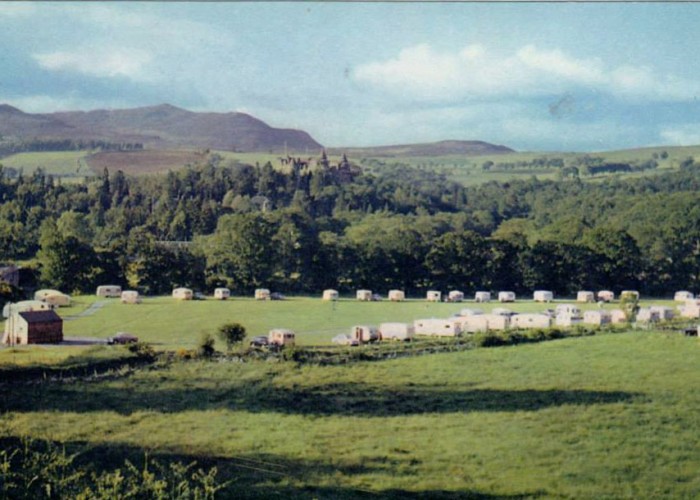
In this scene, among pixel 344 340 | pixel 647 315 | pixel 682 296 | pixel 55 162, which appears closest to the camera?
pixel 55 162

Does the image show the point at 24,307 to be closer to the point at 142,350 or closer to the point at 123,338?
the point at 123,338

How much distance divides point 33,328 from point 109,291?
90 centimetres

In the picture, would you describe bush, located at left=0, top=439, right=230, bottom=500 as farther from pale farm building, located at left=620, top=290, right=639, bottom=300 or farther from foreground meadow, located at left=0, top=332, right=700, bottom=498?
pale farm building, located at left=620, top=290, right=639, bottom=300

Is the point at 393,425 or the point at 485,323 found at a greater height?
the point at 485,323

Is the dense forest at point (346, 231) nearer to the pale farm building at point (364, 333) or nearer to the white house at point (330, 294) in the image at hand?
the white house at point (330, 294)

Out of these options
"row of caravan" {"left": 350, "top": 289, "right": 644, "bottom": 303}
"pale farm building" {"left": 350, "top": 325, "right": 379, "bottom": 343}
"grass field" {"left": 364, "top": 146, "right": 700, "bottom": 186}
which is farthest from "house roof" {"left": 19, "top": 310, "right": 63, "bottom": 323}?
"row of caravan" {"left": 350, "top": 289, "right": 644, "bottom": 303}

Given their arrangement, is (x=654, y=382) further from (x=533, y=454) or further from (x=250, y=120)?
(x=250, y=120)

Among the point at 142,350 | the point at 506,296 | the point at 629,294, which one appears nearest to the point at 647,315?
the point at 629,294

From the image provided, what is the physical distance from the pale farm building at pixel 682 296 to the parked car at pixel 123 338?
695cm

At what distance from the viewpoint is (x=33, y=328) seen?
→ 6.45 meters

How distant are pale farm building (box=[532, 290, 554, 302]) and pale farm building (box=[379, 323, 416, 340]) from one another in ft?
7.86

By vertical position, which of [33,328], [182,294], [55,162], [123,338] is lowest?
[123,338]

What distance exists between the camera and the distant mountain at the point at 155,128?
6.60 m

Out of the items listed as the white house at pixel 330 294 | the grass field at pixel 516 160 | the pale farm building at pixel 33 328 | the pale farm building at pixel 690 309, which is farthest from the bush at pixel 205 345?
the pale farm building at pixel 690 309
